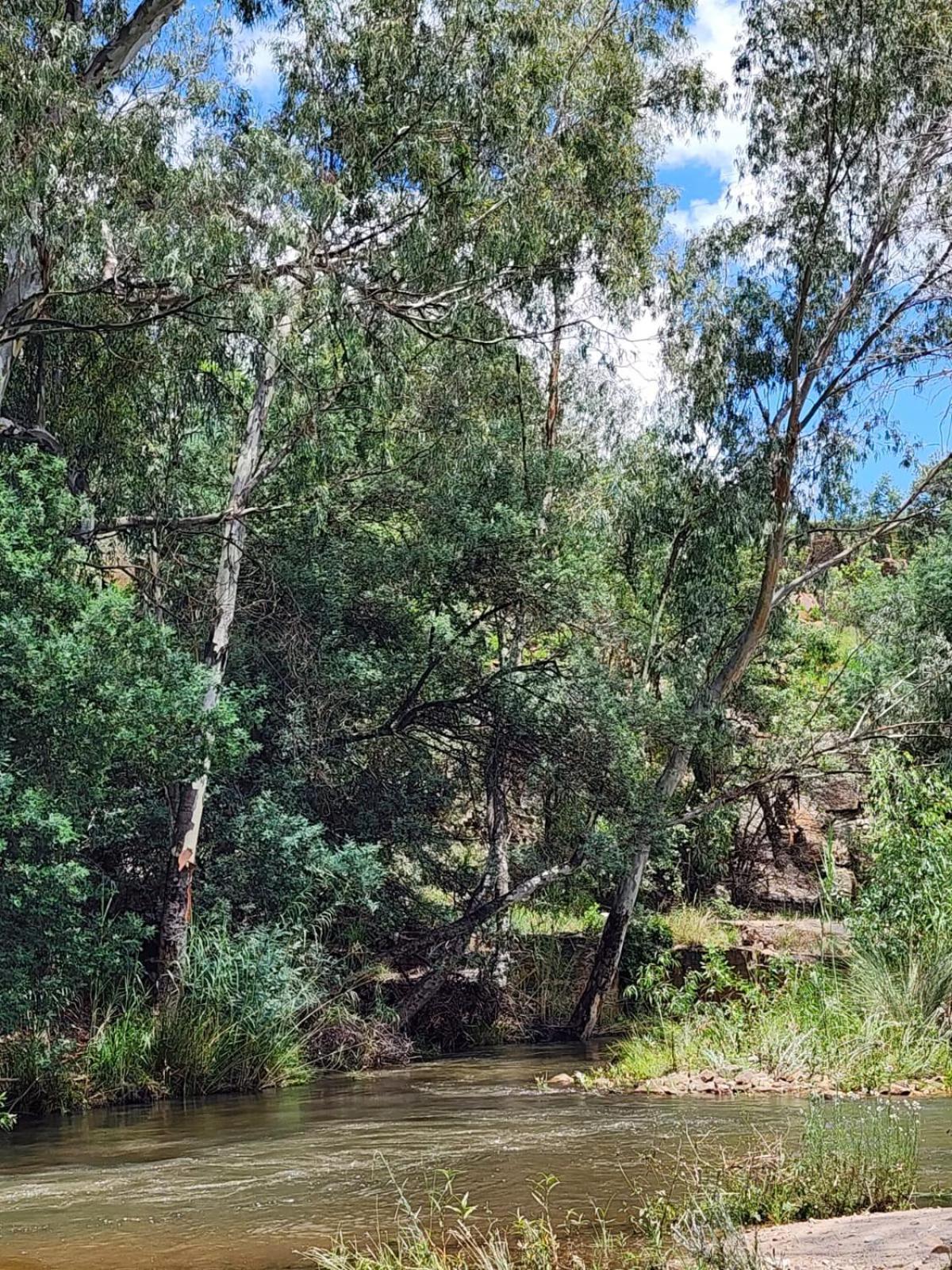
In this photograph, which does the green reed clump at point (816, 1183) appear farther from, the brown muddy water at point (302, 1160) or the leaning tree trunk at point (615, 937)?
the leaning tree trunk at point (615, 937)

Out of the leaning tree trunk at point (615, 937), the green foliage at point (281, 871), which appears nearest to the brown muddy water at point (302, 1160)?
the green foliage at point (281, 871)

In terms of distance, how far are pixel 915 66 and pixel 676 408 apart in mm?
5380

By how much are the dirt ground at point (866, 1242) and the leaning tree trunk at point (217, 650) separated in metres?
8.73

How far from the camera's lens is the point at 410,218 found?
1308cm

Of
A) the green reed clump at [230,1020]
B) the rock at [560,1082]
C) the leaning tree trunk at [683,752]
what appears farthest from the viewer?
the leaning tree trunk at [683,752]

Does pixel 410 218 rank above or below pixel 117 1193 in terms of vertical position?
above

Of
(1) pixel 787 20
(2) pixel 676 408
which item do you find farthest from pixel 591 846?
(1) pixel 787 20

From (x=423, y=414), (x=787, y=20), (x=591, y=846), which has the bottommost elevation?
(x=591, y=846)

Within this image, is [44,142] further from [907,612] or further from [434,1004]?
[907,612]

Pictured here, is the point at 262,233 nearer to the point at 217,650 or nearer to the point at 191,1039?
the point at 217,650

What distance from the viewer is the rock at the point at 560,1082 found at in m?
12.2

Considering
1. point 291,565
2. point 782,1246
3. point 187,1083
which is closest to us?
point 782,1246

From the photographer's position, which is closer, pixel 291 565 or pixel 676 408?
pixel 291 565

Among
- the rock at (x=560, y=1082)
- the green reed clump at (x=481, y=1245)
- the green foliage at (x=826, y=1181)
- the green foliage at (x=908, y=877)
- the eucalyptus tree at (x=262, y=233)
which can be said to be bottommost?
the rock at (x=560, y=1082)
